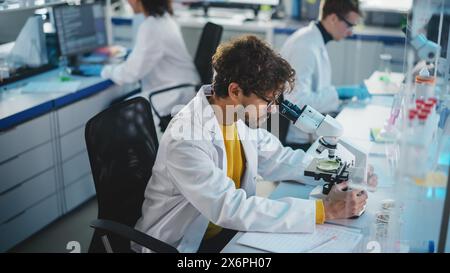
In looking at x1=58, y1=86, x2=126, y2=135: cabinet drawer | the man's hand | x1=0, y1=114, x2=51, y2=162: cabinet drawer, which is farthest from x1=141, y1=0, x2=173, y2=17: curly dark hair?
the man's hand

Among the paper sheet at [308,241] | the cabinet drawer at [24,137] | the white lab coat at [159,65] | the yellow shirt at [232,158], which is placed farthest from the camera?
the white lab coat at [159,65]

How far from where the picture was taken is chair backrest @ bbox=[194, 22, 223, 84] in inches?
142

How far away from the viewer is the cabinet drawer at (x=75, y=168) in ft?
10.4

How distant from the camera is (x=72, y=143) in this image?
10.5 ft

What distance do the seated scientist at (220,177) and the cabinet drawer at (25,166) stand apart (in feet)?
3.56

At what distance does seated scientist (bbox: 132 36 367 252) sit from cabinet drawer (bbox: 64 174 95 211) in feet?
4.47

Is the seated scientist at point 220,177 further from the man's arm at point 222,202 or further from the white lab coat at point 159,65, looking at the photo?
the white lab coat at point 159,65

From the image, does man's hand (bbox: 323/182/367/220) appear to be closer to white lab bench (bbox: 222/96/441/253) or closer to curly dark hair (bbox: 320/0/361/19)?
white lab bench (bbox: 222/96/441/253)

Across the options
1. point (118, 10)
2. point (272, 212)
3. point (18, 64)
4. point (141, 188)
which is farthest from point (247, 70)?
point (118, 10)

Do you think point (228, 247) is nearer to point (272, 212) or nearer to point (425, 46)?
point (272, 212)

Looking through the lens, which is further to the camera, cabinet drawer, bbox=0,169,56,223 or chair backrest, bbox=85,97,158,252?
cabinet drawer, bbox=0,169,56,223

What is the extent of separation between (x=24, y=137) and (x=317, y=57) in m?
1.51

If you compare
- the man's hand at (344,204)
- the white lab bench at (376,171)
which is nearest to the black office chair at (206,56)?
the white lab bench at (376,171)
